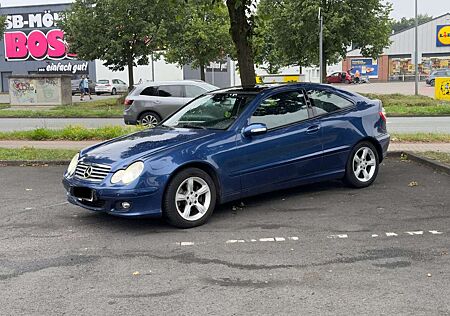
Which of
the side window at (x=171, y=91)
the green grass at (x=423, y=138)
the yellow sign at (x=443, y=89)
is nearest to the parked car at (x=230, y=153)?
the green grass at (x=423, y=138)

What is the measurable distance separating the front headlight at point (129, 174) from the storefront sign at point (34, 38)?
5191 centimetres

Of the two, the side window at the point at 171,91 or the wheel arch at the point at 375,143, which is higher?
the side window at the point at 171,91

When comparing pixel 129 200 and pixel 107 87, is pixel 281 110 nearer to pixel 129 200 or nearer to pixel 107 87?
pixel 129 200

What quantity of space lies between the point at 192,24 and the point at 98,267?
2952cm

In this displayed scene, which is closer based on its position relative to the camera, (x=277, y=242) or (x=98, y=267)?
(x=98, y=267)

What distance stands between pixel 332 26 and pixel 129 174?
903 inches

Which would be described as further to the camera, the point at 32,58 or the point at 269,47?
the point at 32,58

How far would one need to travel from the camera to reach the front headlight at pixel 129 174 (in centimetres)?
564

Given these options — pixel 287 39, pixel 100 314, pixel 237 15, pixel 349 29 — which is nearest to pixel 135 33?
pixel 287 39

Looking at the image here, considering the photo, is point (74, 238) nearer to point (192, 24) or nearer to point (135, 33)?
point (135, 33)

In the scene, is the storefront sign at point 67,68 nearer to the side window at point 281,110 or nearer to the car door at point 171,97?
the car door at point 171,97

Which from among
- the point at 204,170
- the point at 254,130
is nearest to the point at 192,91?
the point at 254,130

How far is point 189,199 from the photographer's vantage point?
5926 mm

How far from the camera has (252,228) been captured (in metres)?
5.88
